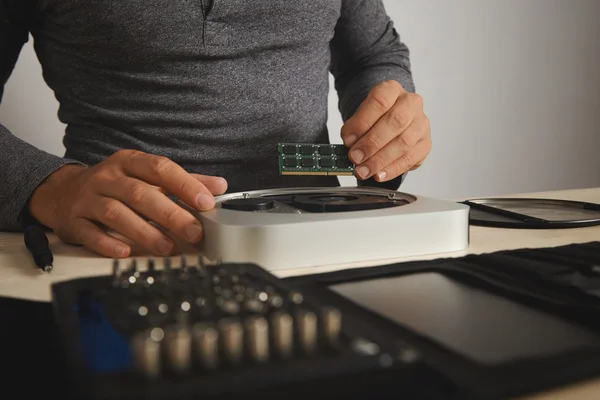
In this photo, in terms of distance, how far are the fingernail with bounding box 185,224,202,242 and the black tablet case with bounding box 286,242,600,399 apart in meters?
0.16

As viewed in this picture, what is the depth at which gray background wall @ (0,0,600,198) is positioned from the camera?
2320 mm

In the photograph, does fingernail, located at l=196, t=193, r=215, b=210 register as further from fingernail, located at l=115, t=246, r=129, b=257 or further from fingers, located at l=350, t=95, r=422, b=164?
fingers, located at l=350, t=95, r=422, b=164

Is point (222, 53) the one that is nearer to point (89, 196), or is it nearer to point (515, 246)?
point (89, 196)

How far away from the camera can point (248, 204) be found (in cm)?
70

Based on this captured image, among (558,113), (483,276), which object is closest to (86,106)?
(483,276)

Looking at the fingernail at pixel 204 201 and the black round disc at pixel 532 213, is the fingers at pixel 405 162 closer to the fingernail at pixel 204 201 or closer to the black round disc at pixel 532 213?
the black round disc at pixel 532 213

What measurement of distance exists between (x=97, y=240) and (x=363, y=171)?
36 cm

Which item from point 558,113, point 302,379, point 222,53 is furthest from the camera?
point 558,113

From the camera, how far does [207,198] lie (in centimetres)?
68

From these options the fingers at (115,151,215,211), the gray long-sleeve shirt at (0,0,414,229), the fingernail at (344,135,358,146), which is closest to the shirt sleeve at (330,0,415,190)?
the gray long-sleeve shirt at (0,0,414,229)

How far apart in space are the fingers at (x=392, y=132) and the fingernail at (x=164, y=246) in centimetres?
29

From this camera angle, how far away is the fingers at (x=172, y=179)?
0.68 m

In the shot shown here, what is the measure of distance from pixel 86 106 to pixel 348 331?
91 cm

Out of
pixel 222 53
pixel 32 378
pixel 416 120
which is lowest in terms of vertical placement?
pixel 32 378
